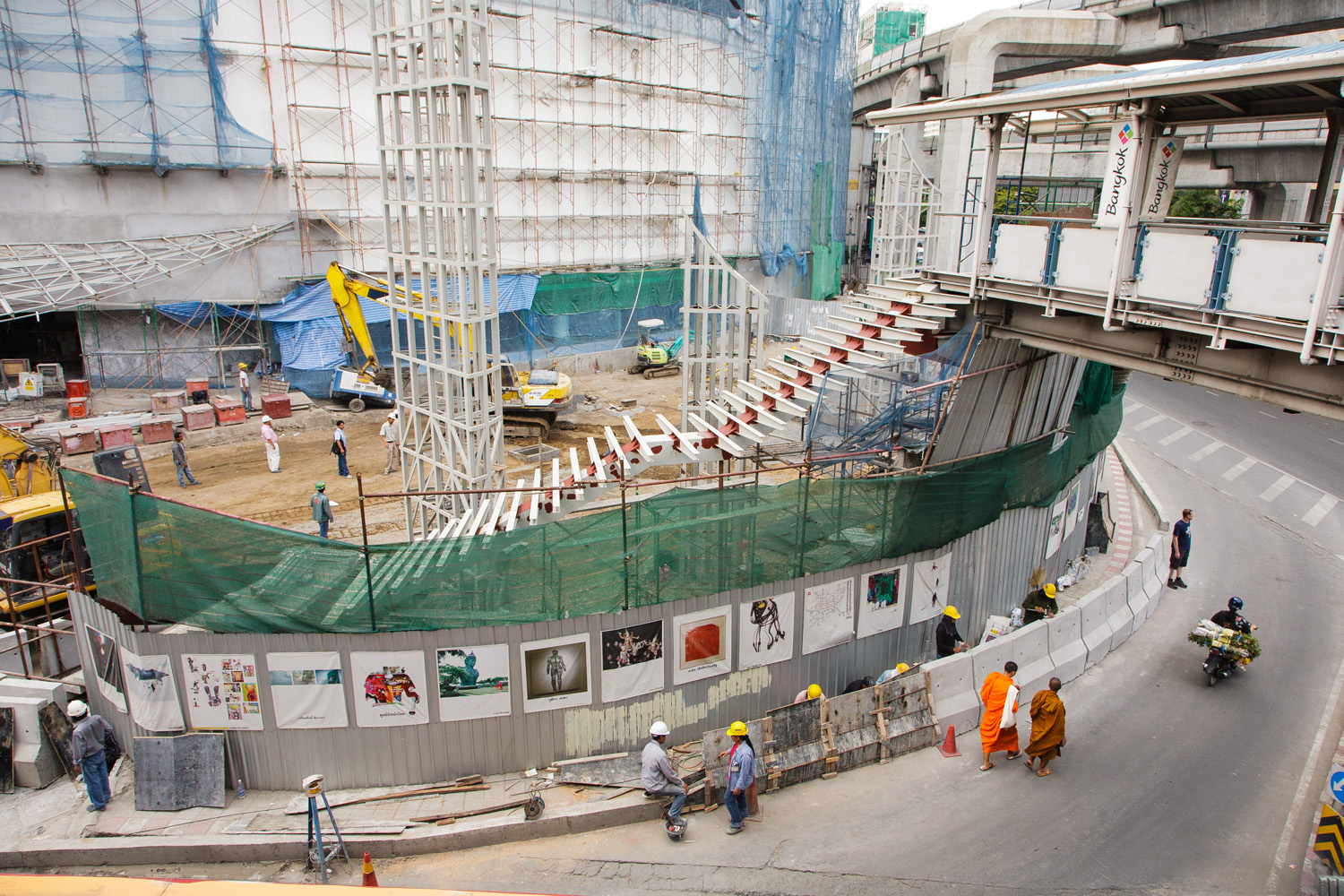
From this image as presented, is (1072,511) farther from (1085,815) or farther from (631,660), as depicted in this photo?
(631,660)

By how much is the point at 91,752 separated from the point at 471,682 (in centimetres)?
355

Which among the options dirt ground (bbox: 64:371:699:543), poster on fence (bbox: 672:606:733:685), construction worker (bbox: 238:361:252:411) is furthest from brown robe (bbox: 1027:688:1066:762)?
construction worker (bbox: 238:361:252:411)

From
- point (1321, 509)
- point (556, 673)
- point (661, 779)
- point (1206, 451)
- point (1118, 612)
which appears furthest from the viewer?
point (1206, 451)

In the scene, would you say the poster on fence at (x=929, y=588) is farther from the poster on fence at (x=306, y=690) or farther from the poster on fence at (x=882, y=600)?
the poster on fence at (x=306, y=690)

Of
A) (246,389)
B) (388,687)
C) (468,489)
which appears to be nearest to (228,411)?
(246,389)

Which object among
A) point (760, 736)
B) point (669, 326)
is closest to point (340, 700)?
point (760, 736)

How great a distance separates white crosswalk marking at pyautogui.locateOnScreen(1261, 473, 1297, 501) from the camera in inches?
707

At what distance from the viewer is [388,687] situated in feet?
26.7

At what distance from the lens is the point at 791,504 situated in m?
9.39

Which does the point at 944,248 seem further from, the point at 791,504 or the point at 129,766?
the point at 129,766

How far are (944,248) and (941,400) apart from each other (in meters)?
13.7

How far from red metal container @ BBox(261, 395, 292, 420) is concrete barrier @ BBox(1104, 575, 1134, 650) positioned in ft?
64.0

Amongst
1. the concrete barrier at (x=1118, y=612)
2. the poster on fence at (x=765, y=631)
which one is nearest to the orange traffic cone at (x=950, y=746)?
the poster on fence at (x=765, y=631)

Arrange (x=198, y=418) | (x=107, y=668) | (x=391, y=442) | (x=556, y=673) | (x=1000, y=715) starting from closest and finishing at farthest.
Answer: (x=556, y=673) < (x=107, y=668) < (x=1000, y=715) < (x=391, y=442) < (x=198, y=418)
